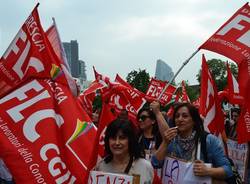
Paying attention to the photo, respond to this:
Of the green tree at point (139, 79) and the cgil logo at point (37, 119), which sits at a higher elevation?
the green tree at point (139, 79)

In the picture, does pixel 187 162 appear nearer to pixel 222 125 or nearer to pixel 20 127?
pixel 20 127

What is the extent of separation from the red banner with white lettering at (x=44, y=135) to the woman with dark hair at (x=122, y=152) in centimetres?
27

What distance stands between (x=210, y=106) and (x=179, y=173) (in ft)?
7.29

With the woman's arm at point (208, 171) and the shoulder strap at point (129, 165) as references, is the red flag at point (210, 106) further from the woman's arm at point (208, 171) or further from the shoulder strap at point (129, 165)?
the shoulder strap at point (129, 165)

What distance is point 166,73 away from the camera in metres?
16.6

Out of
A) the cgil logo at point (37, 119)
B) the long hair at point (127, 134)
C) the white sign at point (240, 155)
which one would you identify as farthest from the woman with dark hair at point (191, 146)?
the white sign at point (240, 155)

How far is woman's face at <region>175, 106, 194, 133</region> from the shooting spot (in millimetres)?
3896

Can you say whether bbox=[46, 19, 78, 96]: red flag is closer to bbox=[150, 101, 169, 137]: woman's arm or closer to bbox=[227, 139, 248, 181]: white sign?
bbox=[150, 101, 169, 137]: woman's arm

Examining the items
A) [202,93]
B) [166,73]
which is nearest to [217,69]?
[166,73]

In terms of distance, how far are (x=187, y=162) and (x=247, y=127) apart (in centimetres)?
150

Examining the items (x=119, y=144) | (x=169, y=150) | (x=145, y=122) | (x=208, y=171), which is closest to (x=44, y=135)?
(x=119, y=144)

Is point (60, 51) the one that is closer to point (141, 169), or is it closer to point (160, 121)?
point (160, 121)

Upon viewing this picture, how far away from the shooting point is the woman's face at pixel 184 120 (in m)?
3.90

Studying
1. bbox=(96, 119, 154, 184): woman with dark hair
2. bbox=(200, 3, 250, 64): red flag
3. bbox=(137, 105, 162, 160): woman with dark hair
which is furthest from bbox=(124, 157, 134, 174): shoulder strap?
bbox=(200, 3, 250, 64): red flag
